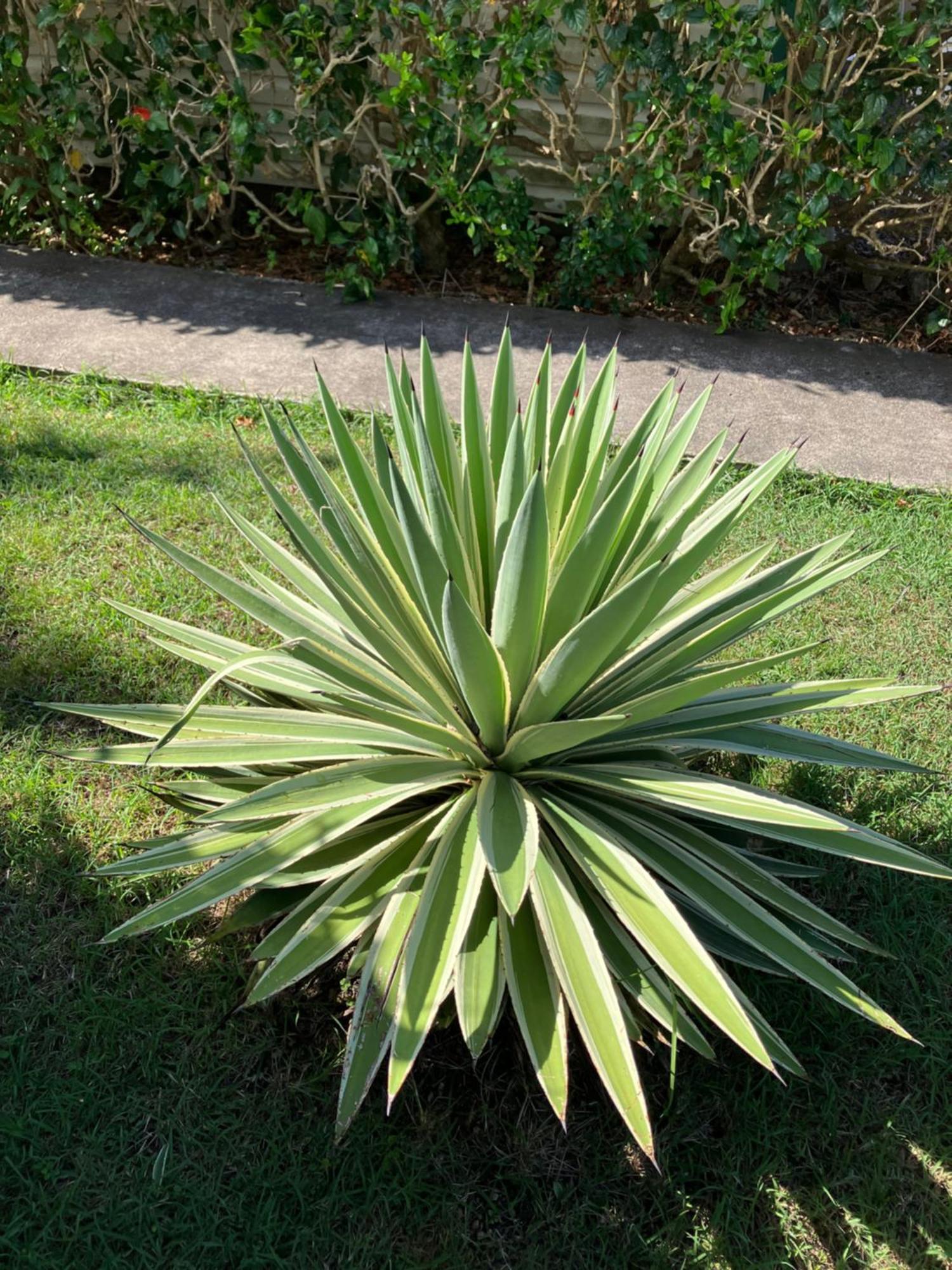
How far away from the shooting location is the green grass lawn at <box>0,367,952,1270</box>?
2.09m

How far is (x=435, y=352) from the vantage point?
542cm

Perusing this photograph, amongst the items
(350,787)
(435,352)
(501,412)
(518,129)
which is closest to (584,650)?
(350,787)

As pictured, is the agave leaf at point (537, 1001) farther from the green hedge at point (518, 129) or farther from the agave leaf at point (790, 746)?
the green hedge at point (518, 129)

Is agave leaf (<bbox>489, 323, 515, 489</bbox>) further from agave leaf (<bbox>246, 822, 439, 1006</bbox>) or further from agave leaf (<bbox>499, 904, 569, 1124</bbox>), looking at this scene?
agave leaf (<bbox>499, 904, 569, 1124</bbox>)

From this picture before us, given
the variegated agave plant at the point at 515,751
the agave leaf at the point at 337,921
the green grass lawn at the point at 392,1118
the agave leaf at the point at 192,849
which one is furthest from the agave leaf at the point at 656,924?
the agave leaf at the point at 192,849

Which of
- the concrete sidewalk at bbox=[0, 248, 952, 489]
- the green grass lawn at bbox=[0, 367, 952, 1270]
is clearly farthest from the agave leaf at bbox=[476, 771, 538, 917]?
the concrete sidewalk at bbox=[0, 248, 952, 489]

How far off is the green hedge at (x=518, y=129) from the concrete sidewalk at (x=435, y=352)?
0.93 ft

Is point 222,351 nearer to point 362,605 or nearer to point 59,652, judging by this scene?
point 59,652

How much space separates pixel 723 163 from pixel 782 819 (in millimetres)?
4236

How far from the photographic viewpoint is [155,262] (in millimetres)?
6277

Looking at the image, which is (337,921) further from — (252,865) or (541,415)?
(541,415)

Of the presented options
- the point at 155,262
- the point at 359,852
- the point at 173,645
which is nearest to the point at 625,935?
the point at 359,852

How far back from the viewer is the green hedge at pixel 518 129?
5.22m

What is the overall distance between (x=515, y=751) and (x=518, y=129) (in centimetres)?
524
